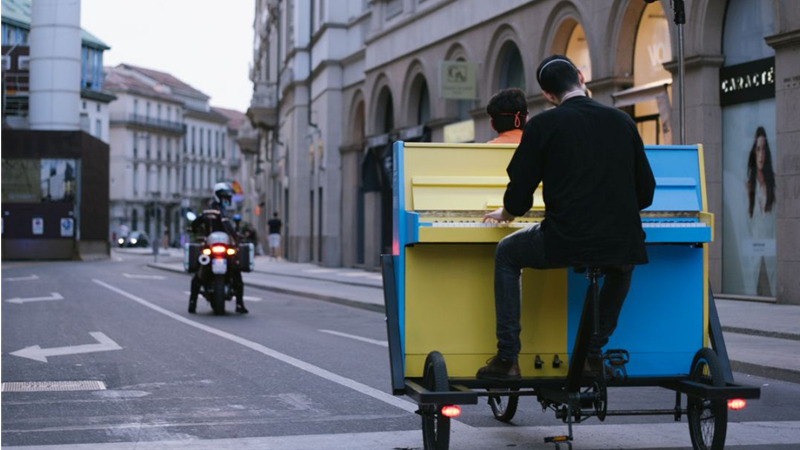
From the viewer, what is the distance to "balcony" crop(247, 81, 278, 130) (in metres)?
63.4

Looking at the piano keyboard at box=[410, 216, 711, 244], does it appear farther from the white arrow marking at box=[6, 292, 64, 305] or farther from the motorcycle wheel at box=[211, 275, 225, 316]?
the white arrow marking at box=[6, 292, 64, 305]

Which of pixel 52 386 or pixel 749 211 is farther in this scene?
pixel 749 211

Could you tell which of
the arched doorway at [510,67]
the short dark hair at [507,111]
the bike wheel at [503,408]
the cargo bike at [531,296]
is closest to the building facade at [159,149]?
the arched doorway at [510,67]

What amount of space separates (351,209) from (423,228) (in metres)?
34.6

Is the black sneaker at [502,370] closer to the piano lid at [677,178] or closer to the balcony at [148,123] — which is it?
the piano lid at [677,178]

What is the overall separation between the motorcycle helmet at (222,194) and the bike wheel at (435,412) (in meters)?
11.7

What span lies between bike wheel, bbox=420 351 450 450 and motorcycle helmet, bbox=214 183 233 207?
11739 millimetres

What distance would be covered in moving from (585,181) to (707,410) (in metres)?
1.28

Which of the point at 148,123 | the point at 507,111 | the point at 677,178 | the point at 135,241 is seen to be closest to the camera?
the point at 677,178

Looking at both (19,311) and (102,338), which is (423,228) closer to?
(102,338)

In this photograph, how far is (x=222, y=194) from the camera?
57.5 feet

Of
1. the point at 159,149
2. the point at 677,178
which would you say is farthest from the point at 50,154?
the point at 159,149

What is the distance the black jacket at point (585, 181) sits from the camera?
552 centimetres

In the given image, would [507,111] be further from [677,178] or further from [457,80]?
[457,80]
